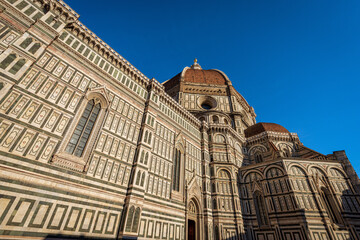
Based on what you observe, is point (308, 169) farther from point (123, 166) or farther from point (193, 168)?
point (123, 166)

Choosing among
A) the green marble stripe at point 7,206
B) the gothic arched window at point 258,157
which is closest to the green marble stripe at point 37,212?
the green marble stripe at point 7,206

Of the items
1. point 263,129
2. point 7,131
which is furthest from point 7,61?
point 263,129

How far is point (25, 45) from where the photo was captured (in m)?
9.66

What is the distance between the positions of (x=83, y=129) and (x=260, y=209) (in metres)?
17.2

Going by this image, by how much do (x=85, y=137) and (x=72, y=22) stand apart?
798cm

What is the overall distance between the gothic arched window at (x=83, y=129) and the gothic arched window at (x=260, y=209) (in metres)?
16.5

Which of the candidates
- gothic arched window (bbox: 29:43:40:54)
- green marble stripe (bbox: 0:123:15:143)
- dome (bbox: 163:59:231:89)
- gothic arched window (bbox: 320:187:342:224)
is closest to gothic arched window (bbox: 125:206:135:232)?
green marble stripe (bbox: 0:123:15:143)

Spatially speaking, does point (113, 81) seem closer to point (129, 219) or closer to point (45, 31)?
point (45, 31)

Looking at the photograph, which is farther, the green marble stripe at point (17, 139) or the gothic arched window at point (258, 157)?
the gothic arched window at point (258, 157)

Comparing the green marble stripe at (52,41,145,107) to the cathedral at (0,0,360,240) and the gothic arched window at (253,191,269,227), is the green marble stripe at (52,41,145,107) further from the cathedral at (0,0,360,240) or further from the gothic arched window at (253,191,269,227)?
the gothic arched window at (253,191,269,227)

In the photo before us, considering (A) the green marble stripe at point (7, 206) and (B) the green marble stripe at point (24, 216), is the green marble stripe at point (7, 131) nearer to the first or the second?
(A) the green marble stripe at point (7, 206)

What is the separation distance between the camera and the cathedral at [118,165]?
8531 millimetres

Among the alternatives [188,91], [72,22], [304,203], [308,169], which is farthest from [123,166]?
[188,91]

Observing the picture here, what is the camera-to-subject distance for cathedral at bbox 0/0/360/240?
8531 millimetres
